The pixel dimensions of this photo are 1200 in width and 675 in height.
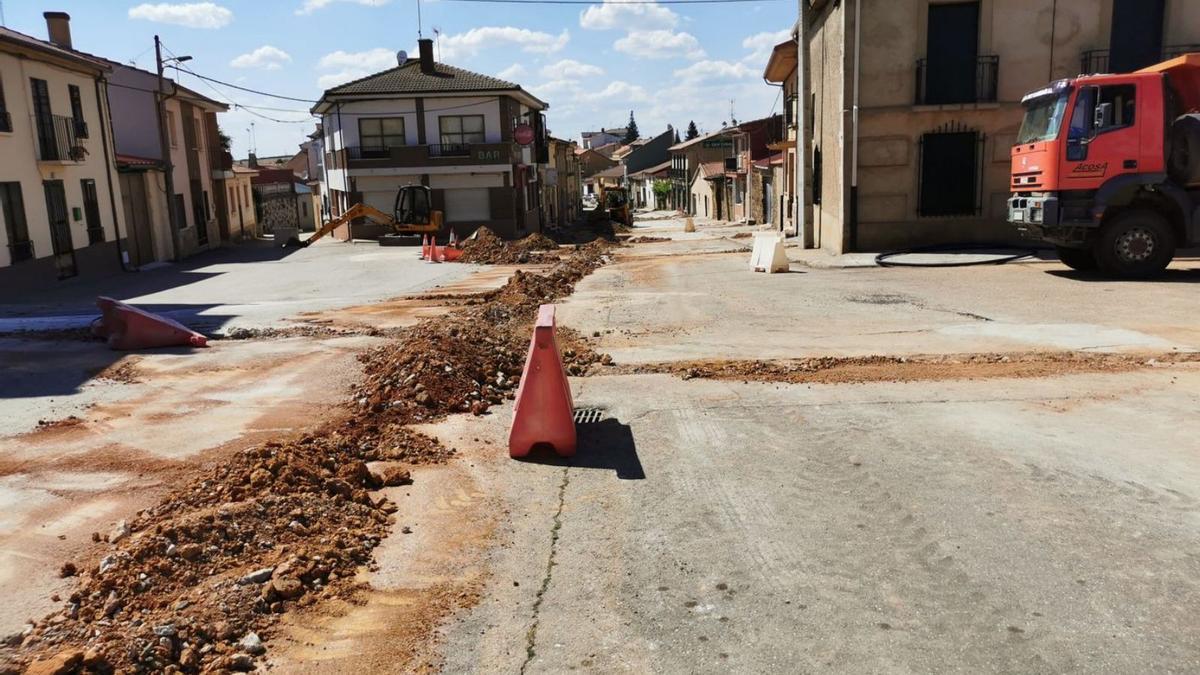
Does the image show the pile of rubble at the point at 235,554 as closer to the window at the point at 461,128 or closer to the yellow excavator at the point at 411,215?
the yellow excavator at the point at 411,215

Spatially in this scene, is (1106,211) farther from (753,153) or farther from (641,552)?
(753,153)

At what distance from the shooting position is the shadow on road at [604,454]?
7000mm

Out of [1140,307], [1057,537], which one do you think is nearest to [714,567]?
[1057,537]

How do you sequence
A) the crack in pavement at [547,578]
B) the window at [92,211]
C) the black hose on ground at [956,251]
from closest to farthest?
the crack in pavement at [547,578] → the black hose on ground at [956,251] → the window at [92,211]

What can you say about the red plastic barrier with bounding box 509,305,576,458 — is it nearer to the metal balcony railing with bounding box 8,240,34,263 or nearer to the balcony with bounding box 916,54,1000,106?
the balcony with bounding box 916,54,1000,106

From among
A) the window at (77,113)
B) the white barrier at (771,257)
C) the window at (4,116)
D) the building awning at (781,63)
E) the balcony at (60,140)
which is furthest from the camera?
the building awning at (781,63)

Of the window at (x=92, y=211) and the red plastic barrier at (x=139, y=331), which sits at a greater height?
the window at (x=92, y=211)

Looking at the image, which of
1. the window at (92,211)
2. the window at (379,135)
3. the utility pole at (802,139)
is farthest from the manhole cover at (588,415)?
the window at (379,135)

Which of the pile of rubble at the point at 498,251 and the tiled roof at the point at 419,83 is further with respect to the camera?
the tiled roof at the point at 419,83

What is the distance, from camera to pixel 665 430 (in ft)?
26.2

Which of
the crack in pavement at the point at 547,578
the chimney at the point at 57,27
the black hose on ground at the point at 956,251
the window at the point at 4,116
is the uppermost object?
the chimney at the point at 57,27

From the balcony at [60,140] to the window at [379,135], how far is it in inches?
623

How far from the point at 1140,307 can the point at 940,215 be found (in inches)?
427

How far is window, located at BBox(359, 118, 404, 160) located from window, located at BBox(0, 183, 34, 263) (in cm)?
1997
